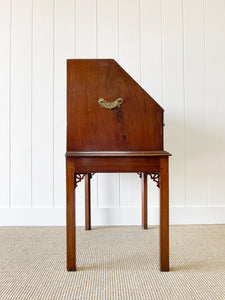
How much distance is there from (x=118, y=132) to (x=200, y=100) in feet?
3.21

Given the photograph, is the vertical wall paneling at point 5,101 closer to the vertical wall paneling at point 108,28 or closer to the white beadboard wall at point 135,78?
the white beadboard wall at point 135,78

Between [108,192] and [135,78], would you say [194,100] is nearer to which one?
[135,78]

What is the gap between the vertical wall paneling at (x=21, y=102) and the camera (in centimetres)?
185

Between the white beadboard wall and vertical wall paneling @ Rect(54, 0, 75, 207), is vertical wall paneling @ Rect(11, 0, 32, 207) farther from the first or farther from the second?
vertical wall paneling @ Rect(54, 0, 75, 207)

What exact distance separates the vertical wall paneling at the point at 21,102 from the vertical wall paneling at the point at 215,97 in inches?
51.5

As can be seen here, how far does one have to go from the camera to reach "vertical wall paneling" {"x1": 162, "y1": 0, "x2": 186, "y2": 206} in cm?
187

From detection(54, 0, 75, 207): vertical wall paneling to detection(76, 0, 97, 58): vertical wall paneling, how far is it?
0.04 meters

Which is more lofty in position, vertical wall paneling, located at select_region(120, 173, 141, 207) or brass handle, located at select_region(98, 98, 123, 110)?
brass handle, located at select_region(98, 98, 123, 110)

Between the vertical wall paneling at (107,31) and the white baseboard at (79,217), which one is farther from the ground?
the vertical wall paneling at (107,31)

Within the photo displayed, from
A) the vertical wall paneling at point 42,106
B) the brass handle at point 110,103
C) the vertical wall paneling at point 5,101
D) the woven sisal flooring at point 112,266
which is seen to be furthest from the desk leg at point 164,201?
the vertical wall paneling at point 5,101

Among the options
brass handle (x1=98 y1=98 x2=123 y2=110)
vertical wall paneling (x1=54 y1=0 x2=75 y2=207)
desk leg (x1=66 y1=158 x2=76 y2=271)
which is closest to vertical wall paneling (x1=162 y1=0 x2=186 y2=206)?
vertical wall paneling (x1=54 y1=0 x2=75 y2=207)

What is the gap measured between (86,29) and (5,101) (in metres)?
0.79

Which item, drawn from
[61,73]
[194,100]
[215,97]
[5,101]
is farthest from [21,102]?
[215,97]

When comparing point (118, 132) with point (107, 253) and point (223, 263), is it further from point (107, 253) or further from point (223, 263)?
point (223, 263)
